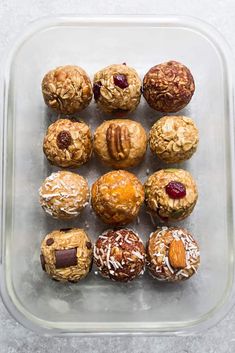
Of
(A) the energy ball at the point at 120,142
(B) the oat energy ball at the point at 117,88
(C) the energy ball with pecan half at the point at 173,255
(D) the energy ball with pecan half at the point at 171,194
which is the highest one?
(B) the oat energy ball at the point at 117,88

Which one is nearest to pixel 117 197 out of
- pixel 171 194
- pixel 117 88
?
pixel 171 194

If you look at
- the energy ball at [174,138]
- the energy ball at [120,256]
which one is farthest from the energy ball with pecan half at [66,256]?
the energy ball at [174,138]

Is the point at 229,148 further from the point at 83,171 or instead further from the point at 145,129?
the point at 83,171

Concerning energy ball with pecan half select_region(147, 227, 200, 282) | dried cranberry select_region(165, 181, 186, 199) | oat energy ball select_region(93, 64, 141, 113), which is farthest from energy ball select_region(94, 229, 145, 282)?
oat energy ball select_region(93, 64, 141, 113)

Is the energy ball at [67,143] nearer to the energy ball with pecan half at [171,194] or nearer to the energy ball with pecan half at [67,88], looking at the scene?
the energy ball with pecan half at [67,88]

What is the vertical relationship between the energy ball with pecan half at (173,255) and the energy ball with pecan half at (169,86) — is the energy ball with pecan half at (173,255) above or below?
below

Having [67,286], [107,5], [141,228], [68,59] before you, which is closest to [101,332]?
[67,286]

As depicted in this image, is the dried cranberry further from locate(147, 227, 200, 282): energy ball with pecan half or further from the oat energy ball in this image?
the oat energy ball
